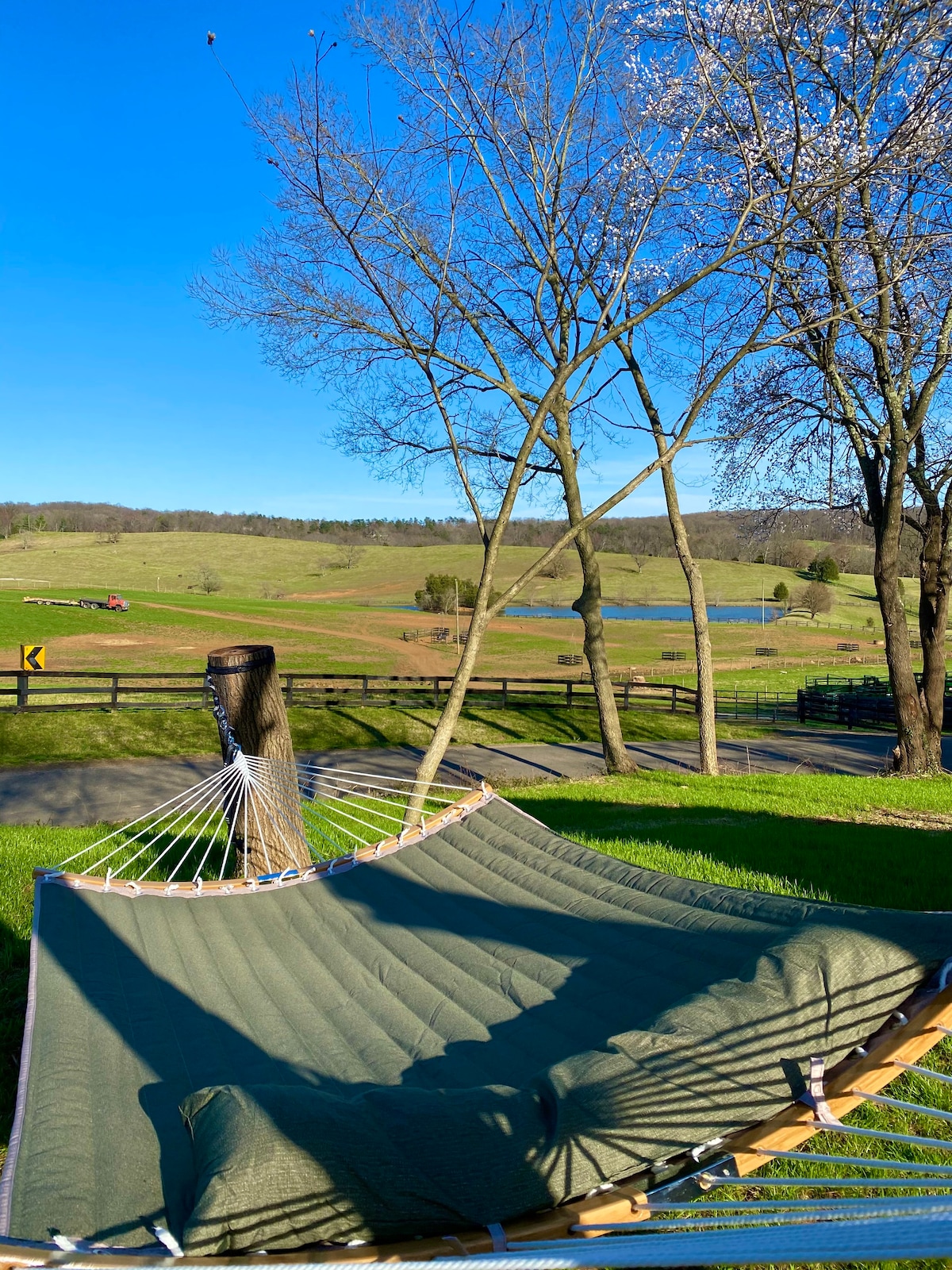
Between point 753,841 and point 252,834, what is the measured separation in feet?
10.8

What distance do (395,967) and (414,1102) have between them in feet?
3.92

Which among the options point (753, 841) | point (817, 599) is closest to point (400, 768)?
point (753, 841)

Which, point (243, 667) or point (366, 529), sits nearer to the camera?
point (243, 667)

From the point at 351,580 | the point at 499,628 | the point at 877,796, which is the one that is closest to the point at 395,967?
the point at 877,796

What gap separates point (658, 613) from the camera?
68.1m

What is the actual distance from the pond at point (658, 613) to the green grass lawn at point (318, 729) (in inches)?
1712

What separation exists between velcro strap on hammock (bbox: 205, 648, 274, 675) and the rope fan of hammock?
520 mm

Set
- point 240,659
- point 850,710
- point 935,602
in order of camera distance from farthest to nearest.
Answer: point 850,710 → point 935,602 → point 240,659

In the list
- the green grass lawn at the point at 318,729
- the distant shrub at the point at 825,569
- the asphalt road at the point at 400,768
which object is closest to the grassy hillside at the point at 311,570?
the distant shrub at the point at 825,569

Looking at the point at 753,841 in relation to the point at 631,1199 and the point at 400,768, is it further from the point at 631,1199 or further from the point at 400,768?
the point at 400,768

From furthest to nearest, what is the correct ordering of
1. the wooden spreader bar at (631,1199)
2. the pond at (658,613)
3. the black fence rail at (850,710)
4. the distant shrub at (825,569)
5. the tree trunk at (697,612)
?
the distant shrub at (825,569)
the pond at (658,613)
the black fence rail at (850,710)
the tree trunk at (697,612)
the wooden spreader bar at (631,1199)

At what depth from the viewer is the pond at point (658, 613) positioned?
64.0 metres

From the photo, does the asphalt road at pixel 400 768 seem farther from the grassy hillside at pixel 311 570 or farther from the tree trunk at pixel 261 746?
the grassy hillside at pixel 311 570

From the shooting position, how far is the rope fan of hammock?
3705 millimetres
